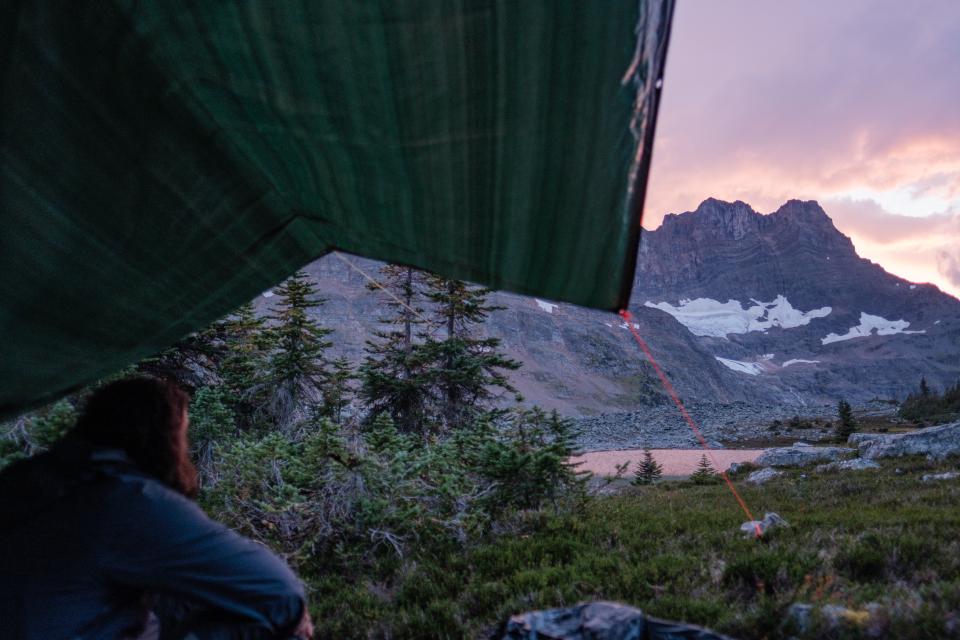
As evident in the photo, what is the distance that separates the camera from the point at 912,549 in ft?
14.6

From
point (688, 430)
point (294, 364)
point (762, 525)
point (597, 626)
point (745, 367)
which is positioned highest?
point (745, 367)

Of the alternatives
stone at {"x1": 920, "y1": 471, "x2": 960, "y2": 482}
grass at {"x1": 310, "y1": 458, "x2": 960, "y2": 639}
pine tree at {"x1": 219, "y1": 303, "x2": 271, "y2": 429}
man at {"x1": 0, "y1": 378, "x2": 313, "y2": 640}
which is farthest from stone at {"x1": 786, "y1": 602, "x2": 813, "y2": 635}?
pine tree at {"x1": 219, "y1": 303, "x2": 271, "y2": 429}

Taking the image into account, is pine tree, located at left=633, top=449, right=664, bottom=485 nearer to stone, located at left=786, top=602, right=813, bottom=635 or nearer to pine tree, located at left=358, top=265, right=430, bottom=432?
pine tree, located at left=358, top=265, right=430, bottom=432

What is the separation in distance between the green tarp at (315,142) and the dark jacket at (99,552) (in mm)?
1186

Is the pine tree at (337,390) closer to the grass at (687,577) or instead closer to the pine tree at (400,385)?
the pine tree at (400,385)

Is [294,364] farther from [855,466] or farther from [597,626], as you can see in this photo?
[855,466]

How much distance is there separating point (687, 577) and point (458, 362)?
948 centimetres

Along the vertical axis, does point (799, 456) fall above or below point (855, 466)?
below

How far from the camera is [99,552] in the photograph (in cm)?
182

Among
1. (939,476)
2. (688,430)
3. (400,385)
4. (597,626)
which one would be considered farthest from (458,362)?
(688,430)

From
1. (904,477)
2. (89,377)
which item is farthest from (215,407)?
(904,477)

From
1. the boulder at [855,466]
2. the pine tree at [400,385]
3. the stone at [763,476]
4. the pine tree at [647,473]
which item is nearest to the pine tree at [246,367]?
the pine tree at [400,385]

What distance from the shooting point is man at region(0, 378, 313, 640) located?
1.81 meters

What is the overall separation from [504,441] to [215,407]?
19.8 feet
